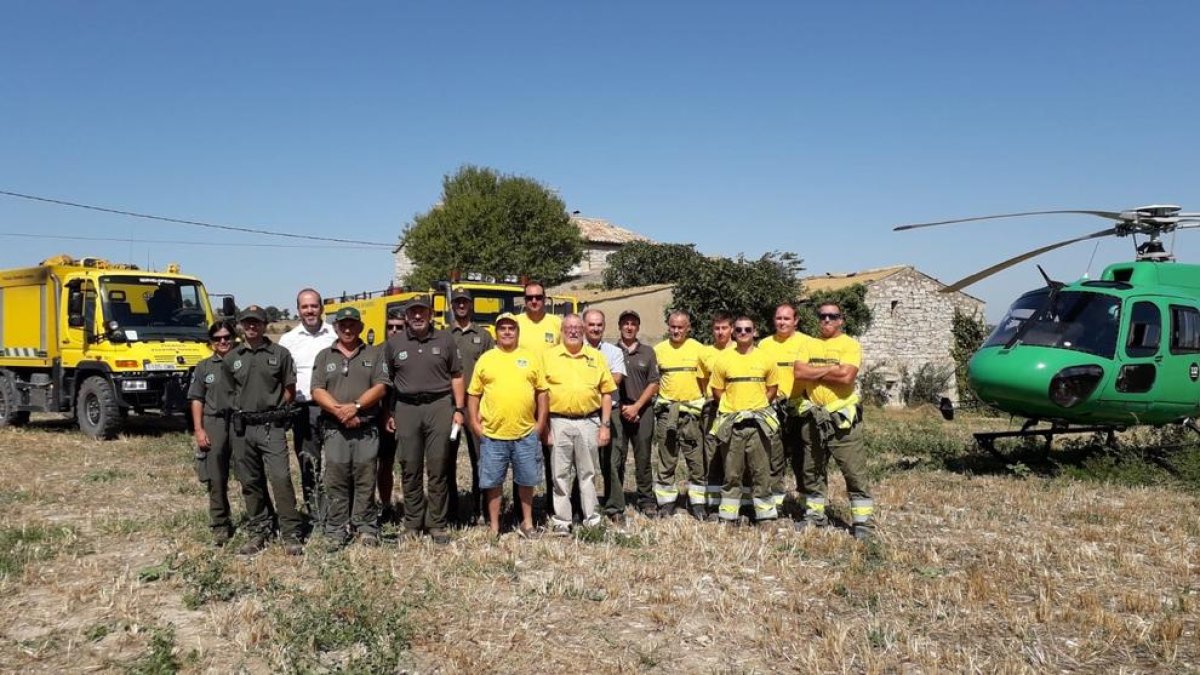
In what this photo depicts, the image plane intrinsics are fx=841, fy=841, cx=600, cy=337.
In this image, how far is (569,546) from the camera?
613 centimetres

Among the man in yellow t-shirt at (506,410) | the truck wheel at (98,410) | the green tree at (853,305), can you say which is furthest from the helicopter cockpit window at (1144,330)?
the green tree at (853,305)

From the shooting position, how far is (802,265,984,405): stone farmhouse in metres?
29.2

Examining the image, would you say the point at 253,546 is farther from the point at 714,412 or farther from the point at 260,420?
the point at 714,412

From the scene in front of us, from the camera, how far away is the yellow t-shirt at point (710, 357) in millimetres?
6925

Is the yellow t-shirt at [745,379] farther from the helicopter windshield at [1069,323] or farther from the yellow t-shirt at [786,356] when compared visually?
the helicopter windshield at [1069,323]

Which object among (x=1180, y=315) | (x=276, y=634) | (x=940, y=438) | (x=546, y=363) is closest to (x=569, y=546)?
(x=546, y=363)

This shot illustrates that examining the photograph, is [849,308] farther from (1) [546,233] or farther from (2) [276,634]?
(2) [276,634]

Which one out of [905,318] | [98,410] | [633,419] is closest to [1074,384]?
[633,419]

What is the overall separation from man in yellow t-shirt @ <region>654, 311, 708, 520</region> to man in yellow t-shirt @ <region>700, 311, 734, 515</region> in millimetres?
51

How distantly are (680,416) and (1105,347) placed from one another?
518cm

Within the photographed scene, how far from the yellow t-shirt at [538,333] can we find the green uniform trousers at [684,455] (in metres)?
1.15

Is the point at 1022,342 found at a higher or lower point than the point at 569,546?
higher

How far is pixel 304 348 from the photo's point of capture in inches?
256

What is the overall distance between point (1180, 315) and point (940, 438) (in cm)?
413
